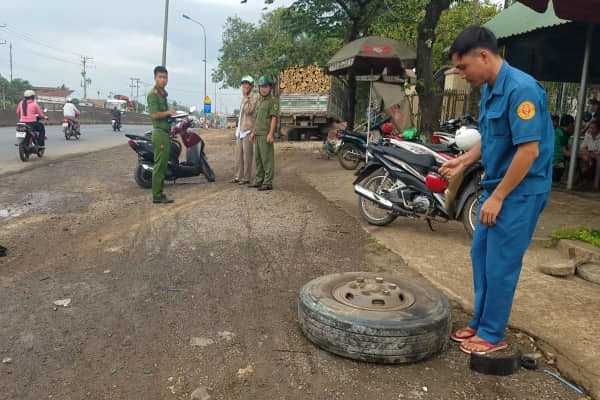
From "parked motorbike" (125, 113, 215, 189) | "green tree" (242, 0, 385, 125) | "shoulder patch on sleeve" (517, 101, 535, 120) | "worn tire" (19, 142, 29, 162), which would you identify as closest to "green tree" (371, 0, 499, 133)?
"green tree" (242, 0, 385, 125)

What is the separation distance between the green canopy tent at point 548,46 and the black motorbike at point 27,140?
10553mm

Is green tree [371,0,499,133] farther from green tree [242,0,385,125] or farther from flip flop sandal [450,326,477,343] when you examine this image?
flip flop sandal [450,326,477,343]

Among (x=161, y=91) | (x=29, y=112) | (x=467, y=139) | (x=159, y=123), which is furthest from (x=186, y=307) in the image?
(x=29, y=112)

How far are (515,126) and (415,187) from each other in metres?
3.11

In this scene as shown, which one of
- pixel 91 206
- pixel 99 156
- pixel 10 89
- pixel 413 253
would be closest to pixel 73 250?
pixel 91 206

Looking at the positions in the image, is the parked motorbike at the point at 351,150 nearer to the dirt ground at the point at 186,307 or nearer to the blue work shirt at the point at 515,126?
the dirt ground at the point at 186,307

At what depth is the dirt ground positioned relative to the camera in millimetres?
2357

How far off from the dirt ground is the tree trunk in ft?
16.6

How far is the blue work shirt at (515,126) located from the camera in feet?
7.41

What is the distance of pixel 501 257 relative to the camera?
248 cm

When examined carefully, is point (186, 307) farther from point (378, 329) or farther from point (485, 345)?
point (485, 345)

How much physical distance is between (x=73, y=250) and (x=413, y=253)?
344cm

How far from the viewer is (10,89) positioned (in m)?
66.6

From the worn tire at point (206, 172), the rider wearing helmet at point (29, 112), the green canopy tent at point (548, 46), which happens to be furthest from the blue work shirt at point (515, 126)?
the rider wearing helmet at point (29, 112)
